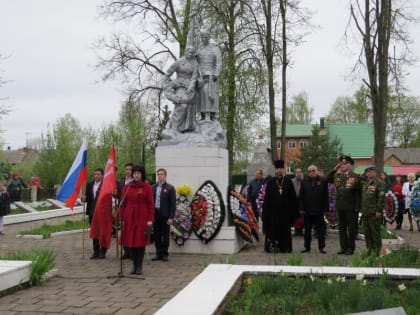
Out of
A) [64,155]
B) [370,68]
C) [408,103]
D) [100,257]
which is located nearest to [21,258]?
[100,257]

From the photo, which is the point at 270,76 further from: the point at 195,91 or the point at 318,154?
the point at 318,154

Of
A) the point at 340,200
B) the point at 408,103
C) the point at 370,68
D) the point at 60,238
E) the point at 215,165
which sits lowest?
the point at 60,238

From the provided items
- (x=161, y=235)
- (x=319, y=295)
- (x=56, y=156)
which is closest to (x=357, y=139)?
(x=56, y=156)

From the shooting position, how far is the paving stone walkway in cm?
557

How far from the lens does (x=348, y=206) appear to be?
31.5ft

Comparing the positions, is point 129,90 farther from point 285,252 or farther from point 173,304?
point 173,304

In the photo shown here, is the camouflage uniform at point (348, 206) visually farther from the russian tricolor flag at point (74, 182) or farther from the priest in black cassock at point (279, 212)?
the russian tricolor flag at point (74, 182)

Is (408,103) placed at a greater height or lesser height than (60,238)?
greater

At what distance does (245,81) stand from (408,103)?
138 feet

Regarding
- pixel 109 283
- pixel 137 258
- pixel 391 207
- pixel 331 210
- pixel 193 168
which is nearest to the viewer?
pixel 109 283

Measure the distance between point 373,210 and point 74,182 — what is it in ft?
17.4

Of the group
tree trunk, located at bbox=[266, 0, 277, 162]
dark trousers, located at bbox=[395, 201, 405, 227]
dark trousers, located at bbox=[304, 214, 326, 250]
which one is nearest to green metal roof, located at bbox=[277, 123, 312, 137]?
tree trunk, located at bbox=[266, 0, 277, 162]

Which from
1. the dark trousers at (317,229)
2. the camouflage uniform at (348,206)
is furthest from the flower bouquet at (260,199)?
the camouflage uniform at (348,206)

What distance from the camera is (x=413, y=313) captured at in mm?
4246
